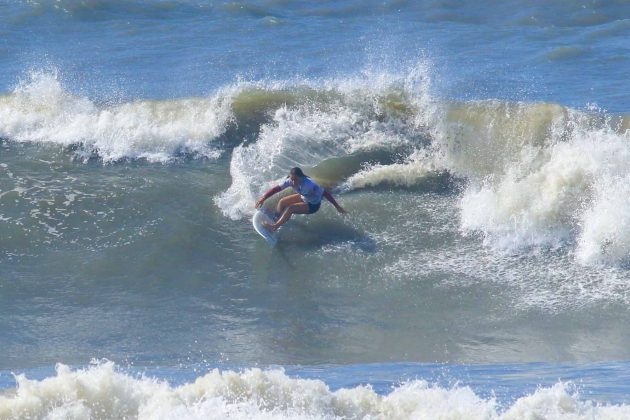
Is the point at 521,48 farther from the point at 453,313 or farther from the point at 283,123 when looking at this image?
the point at 453,313

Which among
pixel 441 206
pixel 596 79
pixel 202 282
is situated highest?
pixel 596 79

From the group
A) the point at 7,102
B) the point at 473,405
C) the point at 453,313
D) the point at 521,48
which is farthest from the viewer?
the point at 521,48

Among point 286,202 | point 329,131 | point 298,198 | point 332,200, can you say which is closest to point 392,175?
point 329,131

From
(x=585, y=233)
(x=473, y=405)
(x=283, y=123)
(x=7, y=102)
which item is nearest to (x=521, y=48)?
(x=283, y=123)

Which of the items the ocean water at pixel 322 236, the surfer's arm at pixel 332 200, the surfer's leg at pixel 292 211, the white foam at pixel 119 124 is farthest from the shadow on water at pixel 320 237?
the white foam at pixel 119 124

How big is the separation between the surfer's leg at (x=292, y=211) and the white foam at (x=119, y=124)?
2.88 metres

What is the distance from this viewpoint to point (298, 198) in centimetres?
1412

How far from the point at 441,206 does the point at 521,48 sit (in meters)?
8.16

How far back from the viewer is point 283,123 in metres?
16.5

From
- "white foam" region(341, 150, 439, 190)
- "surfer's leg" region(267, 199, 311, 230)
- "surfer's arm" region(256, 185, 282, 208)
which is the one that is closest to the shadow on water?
"surfer's leg" region(267, 199, 311, 230)

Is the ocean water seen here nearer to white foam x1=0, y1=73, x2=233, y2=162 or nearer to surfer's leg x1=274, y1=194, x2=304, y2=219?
white foam x1=0, y1=73, x2=233, y2=162

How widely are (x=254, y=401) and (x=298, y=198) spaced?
5973 millimetres

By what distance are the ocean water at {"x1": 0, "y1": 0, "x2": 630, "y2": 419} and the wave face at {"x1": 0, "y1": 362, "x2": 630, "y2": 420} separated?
19 mm

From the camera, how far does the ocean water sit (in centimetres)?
930
